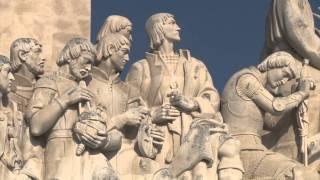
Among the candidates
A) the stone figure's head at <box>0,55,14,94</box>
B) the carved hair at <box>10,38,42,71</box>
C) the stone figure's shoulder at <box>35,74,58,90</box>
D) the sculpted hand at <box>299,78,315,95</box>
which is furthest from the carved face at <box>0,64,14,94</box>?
the sculpted hand at <box>299,78,315,95</box>

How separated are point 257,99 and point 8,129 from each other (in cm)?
329

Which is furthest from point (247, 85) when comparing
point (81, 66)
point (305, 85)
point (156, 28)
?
point (81, 66)

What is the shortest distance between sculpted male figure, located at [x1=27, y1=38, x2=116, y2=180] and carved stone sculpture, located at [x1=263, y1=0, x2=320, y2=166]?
8.47 ft

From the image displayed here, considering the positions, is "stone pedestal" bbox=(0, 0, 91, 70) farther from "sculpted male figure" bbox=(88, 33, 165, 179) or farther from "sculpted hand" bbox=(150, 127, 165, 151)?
"sculpted hand" bbox=(150, 127, 165, 151)

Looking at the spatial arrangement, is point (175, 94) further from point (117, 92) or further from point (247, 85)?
point (247, 85)

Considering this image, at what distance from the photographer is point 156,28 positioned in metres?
21.3

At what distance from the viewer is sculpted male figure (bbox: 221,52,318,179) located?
2150cm

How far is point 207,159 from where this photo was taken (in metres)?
20.3

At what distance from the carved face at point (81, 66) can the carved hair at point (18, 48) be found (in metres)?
0.50

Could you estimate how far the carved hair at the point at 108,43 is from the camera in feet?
68.0

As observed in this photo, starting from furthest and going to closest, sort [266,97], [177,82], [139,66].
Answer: [266,97] → [139,66] → [177,82]

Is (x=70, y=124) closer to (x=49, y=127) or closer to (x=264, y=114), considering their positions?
(x=49, y=127)

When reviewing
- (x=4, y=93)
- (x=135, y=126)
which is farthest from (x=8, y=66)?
(x=135, y=126)

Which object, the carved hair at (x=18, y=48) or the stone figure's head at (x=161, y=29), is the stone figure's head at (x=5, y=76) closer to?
the carved hair at (x=18, y=48)
